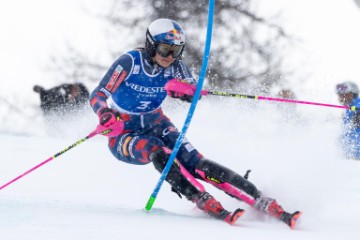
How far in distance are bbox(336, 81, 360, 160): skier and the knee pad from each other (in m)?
4.02

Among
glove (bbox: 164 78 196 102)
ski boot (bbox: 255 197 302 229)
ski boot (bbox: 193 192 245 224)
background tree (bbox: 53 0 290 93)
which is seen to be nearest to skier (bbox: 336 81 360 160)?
ski boot (bbox: 255 197 302 229)

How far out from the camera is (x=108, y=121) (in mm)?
4258

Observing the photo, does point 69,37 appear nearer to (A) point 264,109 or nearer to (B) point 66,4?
(B) point 66,4

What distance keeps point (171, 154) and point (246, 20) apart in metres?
10.9

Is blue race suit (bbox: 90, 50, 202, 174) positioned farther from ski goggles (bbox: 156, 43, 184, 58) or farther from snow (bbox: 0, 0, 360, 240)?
snow (bbox: 0, 0, 360, 240)

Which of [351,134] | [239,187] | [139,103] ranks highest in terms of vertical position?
[351,134]

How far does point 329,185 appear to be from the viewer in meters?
5.00

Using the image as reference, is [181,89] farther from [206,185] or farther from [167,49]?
[206,185]

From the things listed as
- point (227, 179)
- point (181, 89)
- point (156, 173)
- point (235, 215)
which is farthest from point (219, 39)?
point (235, 215)

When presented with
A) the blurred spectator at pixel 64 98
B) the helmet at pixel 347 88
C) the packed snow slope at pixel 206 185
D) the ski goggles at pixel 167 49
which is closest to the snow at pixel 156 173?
the packed snow slope at pixel 206 185

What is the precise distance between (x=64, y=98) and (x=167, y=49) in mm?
7680

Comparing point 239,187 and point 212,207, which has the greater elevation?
point 239,187

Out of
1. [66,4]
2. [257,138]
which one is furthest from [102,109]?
[66,4]

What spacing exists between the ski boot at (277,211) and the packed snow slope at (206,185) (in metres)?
0.06
